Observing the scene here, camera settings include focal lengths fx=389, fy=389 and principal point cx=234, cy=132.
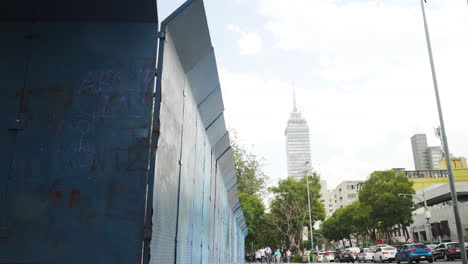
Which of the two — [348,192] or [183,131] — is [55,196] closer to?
[183,131]

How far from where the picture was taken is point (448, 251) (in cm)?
3303

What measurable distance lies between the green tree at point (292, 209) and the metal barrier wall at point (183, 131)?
4749 cm

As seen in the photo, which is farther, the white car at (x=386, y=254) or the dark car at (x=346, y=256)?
the dark car at (x=346, y=256)

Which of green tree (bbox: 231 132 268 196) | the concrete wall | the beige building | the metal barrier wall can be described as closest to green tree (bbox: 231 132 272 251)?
green tree (bbox: 231 132 268 196)

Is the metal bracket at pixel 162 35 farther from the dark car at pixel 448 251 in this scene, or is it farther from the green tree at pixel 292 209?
the green tree at pixel 292 209

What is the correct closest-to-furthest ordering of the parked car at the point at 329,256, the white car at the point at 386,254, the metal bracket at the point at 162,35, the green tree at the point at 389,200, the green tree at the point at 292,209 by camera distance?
the metal bracket at the point at 162,35 → the white car at the point at 386,254 → the green tree at the point at 389,200 → the parked car at the point at 329,256 → the green tree at the point at 292,209

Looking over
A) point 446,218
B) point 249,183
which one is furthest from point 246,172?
point 446,218

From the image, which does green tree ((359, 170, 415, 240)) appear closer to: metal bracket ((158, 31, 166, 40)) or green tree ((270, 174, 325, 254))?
green tree ((270, 174, 325, 254))

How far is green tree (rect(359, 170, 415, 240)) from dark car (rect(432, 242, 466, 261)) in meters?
16.3

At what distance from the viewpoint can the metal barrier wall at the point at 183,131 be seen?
189 inches

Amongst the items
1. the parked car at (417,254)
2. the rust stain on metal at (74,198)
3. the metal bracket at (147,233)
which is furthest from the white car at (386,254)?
the rust stain on metal at (74,198)

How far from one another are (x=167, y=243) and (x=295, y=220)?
5255 cm

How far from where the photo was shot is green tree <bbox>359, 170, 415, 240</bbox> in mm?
50750

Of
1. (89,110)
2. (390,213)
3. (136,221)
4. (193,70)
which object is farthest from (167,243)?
(390,213)
